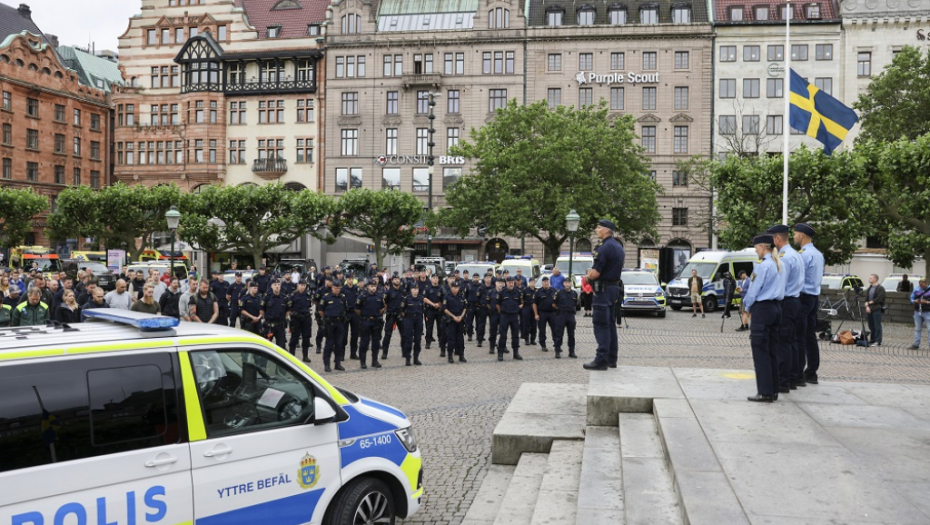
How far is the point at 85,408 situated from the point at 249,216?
4128cm

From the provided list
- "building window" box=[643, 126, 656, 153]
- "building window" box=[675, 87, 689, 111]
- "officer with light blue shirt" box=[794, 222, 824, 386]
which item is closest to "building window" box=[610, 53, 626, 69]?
"building window" box=[675, 87, 689, 111]

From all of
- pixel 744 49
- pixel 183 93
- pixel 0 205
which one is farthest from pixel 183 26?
pixel 744 49

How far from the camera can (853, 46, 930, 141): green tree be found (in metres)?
36.0

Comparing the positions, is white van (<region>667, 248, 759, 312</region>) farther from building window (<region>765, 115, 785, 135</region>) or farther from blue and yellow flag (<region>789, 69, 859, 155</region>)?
building window (<region>765, 115, 785, 135</region>)

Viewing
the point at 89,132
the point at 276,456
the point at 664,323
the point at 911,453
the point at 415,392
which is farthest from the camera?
the point at 89,132

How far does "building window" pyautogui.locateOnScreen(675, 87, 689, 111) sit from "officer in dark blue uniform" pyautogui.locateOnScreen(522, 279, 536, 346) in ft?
129

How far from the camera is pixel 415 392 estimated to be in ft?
38.4

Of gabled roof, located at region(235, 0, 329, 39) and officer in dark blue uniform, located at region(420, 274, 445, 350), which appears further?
gabled roof, located at region(235, 0, 329, 39)

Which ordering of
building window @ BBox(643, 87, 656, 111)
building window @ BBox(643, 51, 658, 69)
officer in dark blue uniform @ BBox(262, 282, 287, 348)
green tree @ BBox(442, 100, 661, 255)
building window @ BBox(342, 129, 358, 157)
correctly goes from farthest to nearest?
building window @ BBox(342, 129, 358, 157) → building window @ BBox(643, 87, 656, 111) → building window @ BBox(643, 51, 658, 69) → green tree @ BBox(442, 100, 661, 255) → officer in dark blue uniform @ BBox(262, 282, 287, 348)

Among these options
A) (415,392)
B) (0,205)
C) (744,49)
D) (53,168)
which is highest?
(744,49)

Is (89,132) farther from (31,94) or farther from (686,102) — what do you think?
(686,102)

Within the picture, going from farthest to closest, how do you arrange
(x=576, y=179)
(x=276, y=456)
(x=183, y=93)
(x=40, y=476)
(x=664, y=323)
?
(x=183, y=93) → (x=576, y=179) → (x=664, y=323) → (x=276, y=456) → (x=40, y=476)

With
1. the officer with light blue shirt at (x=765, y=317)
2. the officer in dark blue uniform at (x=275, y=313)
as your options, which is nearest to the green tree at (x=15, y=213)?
the officer in dark blue uniform at (x=275, y=313)

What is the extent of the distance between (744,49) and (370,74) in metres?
27.3
